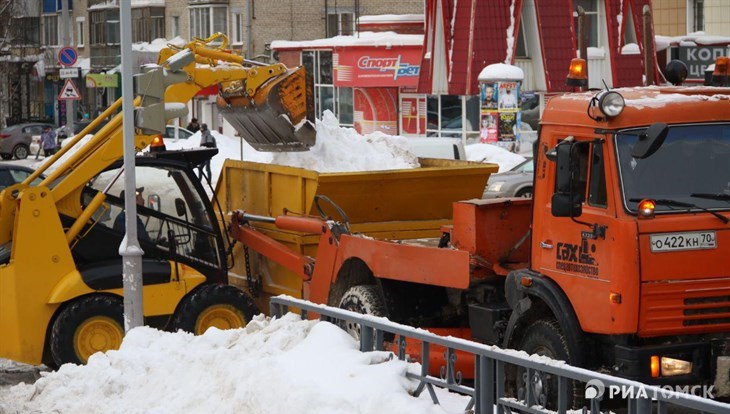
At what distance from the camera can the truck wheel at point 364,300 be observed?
11.9 metres

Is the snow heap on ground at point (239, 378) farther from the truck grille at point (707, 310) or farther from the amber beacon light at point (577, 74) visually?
the amber beacon light at point (577, 74)

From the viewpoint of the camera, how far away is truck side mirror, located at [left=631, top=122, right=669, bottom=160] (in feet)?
28.2

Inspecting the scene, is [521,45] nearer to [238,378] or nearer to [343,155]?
[343,155]

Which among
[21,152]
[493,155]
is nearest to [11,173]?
[493,155]

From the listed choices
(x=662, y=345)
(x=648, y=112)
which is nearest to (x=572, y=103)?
(x=648, y=112)

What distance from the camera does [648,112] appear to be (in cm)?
915

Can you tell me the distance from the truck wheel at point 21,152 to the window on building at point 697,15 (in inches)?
1019

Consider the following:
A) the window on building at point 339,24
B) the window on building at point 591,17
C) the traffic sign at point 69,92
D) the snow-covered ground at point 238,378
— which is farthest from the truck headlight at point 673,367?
the window on building at point 339,24

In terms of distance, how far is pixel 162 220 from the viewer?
14.2 meters

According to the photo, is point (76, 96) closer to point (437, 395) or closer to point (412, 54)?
point (412, 54)

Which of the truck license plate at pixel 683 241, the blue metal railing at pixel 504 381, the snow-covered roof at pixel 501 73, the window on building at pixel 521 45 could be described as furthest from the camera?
the window on building at pixel 521 45

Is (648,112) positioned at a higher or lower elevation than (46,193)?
higher

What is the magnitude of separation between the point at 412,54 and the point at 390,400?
1635 inches

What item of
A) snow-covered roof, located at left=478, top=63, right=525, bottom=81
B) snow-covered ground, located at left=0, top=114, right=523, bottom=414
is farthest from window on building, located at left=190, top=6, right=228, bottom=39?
snow-covered ground, located at left=0, top=114, right=523, bottom=414
